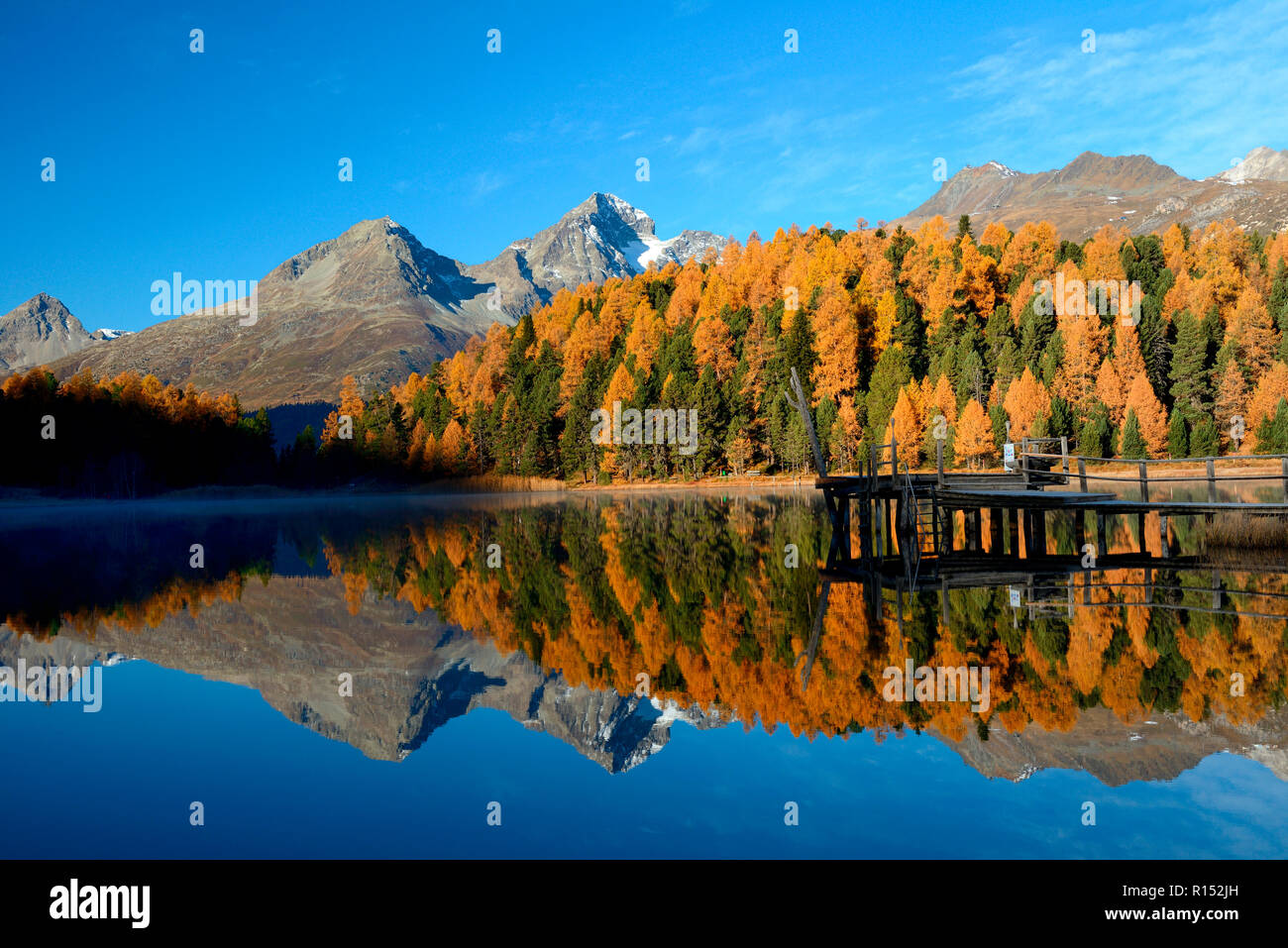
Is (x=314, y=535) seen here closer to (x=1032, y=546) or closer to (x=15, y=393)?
(x=1032, y=546)

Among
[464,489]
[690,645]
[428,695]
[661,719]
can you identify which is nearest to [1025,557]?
[690,645]

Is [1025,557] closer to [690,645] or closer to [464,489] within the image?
[690,645]

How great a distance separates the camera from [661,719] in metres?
11.8

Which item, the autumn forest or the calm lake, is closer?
the calm lake

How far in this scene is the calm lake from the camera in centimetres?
836

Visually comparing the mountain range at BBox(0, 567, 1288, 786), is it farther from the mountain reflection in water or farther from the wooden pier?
the wooden pier

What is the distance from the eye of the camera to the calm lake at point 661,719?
836 centimetres

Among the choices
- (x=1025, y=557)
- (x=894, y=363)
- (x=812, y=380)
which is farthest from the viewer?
(x=812, y=380)

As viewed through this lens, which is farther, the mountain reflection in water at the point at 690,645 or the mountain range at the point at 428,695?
the mountain reflection in water at the point at 690,645

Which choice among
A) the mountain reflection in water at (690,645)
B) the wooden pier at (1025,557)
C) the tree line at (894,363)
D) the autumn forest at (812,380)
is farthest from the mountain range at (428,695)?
the autumn forest at (812,380)

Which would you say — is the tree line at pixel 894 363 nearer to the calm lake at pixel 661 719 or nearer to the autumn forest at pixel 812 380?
the autumn forest at pixel 812 380

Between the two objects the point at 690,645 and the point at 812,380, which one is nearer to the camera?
the point at 690,645

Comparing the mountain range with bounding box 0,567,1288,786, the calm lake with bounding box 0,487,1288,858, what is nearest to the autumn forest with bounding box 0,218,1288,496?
the calm lake with bounding box 0,487,1288,858
